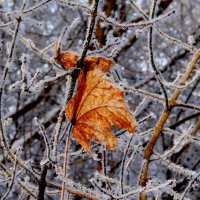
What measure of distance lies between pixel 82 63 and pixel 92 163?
5190 millimetres

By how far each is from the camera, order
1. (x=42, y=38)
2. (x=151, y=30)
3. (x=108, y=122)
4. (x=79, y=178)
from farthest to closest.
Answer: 1. (x=42, y=38)
2. (x=79, y=178)
3. (x=151, y=30)
4. (x=108, y=122)

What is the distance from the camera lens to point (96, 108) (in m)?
1.06

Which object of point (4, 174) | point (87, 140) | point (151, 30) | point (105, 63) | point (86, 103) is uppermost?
point (151, 30)

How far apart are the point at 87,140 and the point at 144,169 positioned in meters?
0.44

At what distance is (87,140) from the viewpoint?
3.50ft

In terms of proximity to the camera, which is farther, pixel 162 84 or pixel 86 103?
pixel 162 84

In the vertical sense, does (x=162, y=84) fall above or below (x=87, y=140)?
above

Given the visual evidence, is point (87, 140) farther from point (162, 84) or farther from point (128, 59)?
point (128, 59)

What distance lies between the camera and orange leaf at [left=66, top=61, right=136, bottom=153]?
39.1 inches

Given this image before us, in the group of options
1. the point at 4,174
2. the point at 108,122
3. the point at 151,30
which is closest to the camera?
the point at 108,122

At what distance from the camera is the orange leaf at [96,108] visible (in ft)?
3.26

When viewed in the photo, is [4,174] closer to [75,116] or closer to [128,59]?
[75,116]

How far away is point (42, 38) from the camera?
6.75 meters

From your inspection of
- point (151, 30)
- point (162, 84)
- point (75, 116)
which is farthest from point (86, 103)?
point (162, 84)
